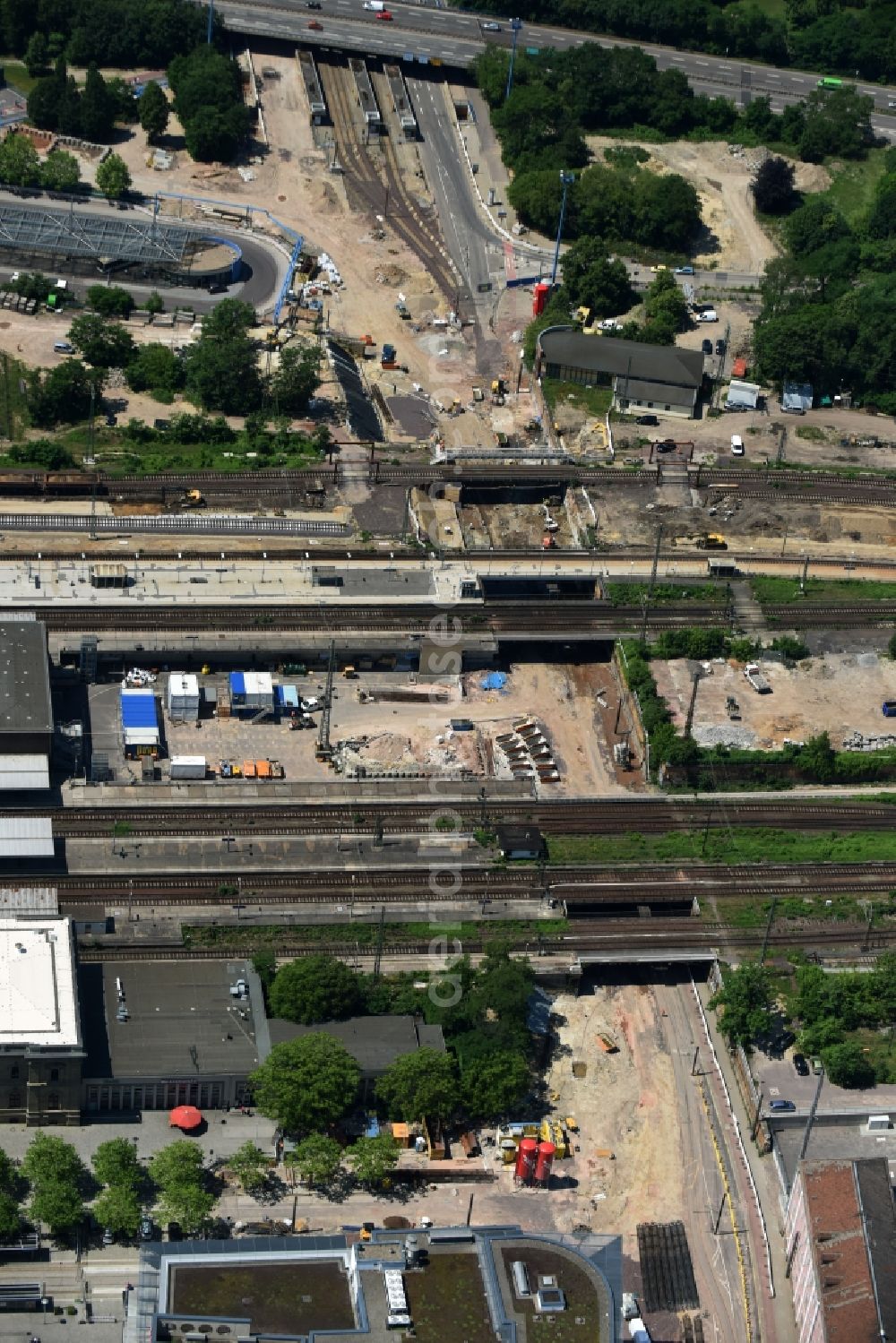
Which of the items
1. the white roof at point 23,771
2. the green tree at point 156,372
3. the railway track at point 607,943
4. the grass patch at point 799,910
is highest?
the green tree at point 156,372

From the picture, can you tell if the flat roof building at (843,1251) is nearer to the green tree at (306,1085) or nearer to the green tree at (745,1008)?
the green tree at (745,1008)

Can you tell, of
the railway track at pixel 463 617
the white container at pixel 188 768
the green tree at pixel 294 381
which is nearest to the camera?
the white container at pixel 188 768

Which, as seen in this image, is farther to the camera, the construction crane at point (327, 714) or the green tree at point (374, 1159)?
the construction crane at point (327, 714)

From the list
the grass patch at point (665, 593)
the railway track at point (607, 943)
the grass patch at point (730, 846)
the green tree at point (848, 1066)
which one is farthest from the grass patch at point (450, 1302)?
the grass patch at point (665, 593)

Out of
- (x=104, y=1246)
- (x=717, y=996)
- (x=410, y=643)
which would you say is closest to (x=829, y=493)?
(x=410, y=643)

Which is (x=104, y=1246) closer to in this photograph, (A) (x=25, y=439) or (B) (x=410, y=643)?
(B) (x=410, y=643)

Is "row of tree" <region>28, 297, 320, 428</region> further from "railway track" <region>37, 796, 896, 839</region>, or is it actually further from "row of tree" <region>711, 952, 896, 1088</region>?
"row of tree" <region>711, 952, 896, 1088</region>

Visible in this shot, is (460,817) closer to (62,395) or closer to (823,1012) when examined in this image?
(823,1012)
